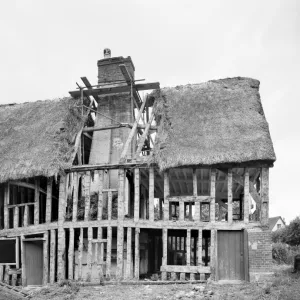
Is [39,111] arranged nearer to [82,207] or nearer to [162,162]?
[82,207]

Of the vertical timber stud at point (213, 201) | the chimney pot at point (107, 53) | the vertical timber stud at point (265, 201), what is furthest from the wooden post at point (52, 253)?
the chimney pot at point (107, 53)

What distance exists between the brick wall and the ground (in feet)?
1.84

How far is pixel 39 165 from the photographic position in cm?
1725

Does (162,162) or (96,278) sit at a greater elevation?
(162,162)

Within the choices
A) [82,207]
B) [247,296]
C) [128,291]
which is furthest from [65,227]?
[247,296]

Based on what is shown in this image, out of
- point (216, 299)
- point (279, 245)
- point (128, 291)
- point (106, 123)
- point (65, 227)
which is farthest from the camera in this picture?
point (279, 245)

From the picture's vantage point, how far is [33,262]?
17.8 metres

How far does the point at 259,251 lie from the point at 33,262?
892 centimetres

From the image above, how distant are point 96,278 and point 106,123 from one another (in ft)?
24.1

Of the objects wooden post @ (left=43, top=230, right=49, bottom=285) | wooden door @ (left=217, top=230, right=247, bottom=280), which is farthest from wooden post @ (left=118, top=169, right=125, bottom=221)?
wooden door @ (left=217, top=230, right=247, bottom=280)

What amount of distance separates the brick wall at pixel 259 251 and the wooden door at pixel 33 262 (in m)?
8.39

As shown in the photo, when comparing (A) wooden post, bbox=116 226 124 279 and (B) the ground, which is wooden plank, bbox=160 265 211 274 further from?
(A) wooden post, bbox=116 226 124 279

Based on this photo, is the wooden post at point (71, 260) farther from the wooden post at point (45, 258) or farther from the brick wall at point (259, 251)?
the brick wall at point (259, 251)

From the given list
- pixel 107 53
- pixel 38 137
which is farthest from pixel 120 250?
pixel 107 53
